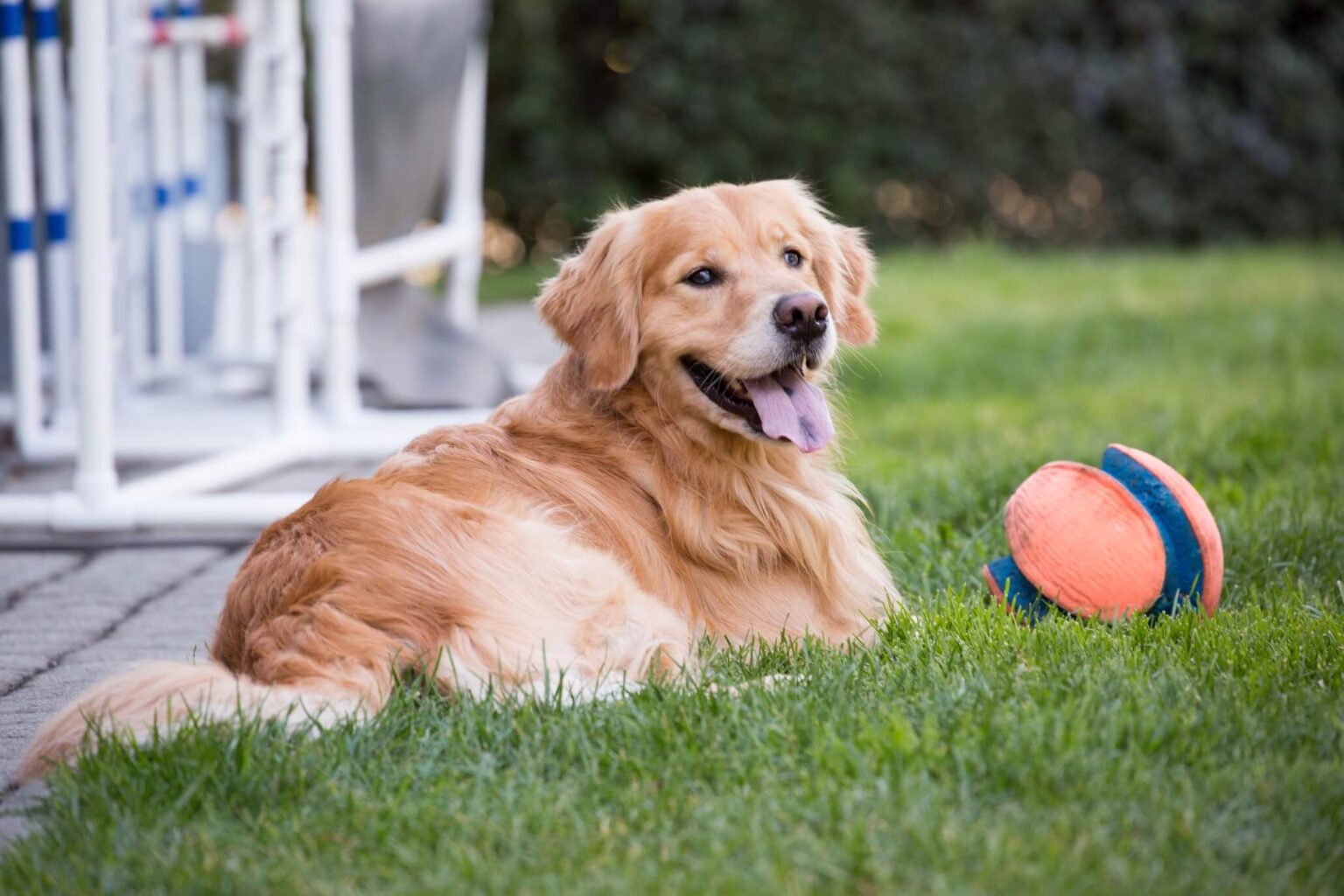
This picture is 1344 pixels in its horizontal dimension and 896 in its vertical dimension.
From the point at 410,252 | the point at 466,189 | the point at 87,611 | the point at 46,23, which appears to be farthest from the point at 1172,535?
the point at 466,189

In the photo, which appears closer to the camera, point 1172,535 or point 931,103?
point 1172,535

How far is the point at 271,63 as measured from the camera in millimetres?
4961

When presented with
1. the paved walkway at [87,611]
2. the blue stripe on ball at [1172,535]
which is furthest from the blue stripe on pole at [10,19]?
the blue stripe on ball at [1172,535]

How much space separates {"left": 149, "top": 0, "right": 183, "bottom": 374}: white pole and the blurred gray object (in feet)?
2.63

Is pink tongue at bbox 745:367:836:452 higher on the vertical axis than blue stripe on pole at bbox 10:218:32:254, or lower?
lower

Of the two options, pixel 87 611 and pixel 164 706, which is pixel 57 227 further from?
pixel 164 706

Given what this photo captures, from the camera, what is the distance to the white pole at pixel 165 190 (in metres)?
5.88

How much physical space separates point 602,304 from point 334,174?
2.44 meters

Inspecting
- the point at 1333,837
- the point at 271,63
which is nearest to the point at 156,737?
the point at 1333,837

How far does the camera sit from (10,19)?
4367 mm

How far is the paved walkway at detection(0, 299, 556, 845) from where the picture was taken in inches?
109

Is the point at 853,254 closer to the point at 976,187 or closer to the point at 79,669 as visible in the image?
the point at 79,669

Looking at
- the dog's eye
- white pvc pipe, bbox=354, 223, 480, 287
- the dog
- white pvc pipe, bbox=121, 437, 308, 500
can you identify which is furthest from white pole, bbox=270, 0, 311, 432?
the dog's eye

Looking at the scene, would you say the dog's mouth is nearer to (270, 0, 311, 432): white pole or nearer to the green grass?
the green grass
